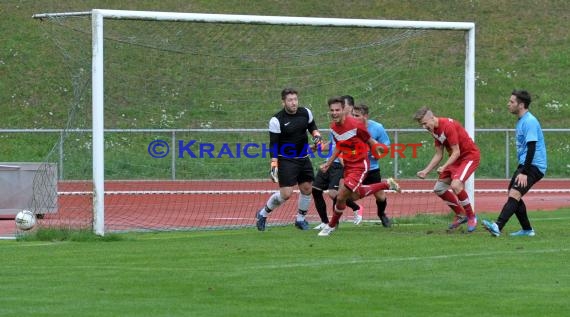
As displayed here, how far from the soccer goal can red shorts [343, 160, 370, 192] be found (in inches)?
114

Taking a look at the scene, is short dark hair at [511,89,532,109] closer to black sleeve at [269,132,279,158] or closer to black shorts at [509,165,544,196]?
black shorts at [509,165,544,196]

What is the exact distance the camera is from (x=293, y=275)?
35.6 feet

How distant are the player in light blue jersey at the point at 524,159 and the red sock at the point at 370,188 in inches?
77.5

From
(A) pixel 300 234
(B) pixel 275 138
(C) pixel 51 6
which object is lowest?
(A) pixel 300 234

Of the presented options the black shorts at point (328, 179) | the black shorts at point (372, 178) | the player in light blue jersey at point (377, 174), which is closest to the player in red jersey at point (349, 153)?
the player in light blue jersey at point (377, 174)

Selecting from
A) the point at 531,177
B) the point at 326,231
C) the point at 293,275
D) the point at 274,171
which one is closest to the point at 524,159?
the point at 531,177

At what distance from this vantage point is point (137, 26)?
18297 millimetres

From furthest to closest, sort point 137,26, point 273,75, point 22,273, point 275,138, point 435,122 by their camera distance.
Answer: point 273,75 < point 137,26 < point 275,138 < point 435,122 < point 22,273

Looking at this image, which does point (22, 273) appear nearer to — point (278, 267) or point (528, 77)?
point (278, 267)

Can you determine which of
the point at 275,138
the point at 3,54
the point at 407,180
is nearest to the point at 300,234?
the point at 275,138

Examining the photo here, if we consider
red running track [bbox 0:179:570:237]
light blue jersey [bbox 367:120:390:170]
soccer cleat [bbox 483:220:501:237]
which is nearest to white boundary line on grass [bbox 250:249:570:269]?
soccer cleat [bbox 483:220:501:237]

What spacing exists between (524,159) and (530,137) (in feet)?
0.98

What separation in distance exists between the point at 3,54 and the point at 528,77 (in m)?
16.8

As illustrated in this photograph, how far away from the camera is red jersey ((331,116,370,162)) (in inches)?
608
